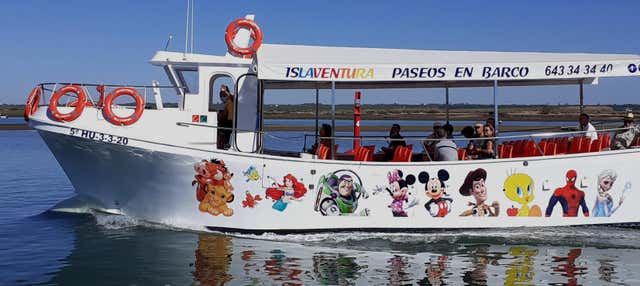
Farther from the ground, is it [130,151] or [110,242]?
[130,151]

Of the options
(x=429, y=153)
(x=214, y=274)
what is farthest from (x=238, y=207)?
(x=429, y=153)

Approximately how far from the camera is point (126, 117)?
440 inches

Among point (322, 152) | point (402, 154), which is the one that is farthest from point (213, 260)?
point (402, 154)

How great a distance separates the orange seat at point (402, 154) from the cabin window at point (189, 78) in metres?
Answer: 3.80

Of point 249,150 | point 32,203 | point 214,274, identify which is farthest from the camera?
point 32,203

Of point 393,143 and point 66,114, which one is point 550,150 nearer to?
point 393,143

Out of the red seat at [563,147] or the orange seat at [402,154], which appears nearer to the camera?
the orange seat at [402,154]

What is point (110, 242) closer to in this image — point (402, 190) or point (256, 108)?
point (256, 108)

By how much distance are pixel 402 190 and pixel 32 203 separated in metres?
10.1

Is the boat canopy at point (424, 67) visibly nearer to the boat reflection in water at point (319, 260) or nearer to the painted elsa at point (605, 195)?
the painted elsa at point (605, 195)

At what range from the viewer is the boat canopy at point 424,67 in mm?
10984

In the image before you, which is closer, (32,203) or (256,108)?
(256,108)

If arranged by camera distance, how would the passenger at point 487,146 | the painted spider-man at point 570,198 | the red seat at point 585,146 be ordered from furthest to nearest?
the red seat at point 585,146 < the passenger at point 487,146 < the painted spider-man at point 570,198

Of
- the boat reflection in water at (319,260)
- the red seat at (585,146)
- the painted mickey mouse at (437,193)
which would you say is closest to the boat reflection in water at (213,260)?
the boat reflection in water at (319,260)
